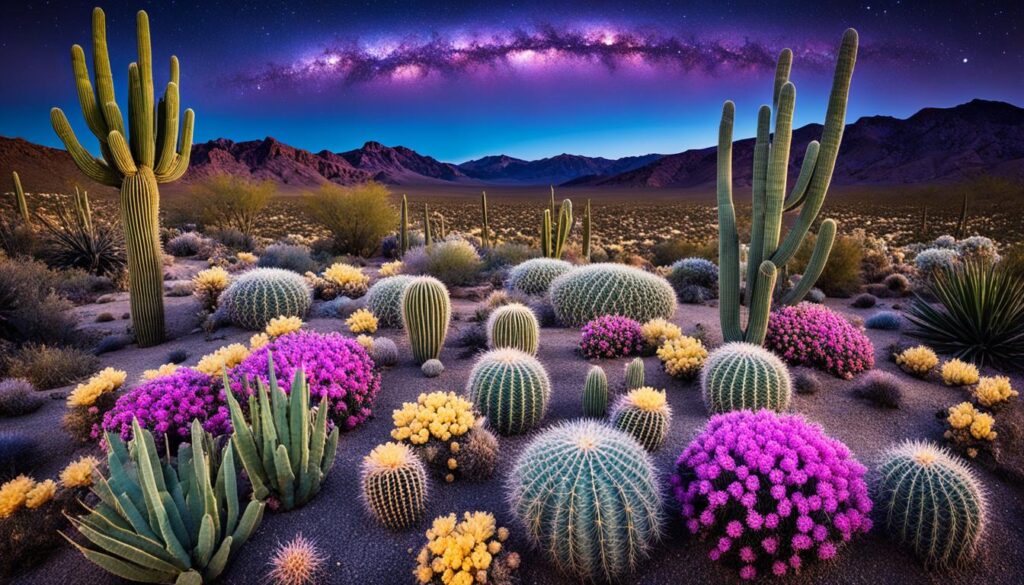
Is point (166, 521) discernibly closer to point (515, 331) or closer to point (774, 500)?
point (774, 500)

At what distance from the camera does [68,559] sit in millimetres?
3553

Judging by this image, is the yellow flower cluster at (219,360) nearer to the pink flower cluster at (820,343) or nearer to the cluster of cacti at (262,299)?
the cluster of cacti at (262,299)

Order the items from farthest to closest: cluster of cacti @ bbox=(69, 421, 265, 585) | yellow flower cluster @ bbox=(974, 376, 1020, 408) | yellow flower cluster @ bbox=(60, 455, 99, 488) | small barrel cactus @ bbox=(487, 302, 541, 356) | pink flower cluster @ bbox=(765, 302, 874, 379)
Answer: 1. small barrel cactus @ bbox=(487, 302, 541, 356)
2. pink flower cluster @ bbox=(765, 302, 874, 379)
3. yellow flower cluster @ bbox=(974, 376, 1020, 408)
4. yellow flower cluster @ bbox=(60, 455, 99, 488)
5. cluster of cacti @ bbox=(69, 421, 265, 585)

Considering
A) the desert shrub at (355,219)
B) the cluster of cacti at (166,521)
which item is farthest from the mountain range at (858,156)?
the cluster of cacti at (166,521)

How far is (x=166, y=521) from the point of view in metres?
3.10

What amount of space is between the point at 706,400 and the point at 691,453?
1813 mm

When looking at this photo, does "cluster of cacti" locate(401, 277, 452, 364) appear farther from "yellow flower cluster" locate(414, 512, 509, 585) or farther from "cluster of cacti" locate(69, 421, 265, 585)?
"yellow flower cluster" locate(414, 512, 509, 585)

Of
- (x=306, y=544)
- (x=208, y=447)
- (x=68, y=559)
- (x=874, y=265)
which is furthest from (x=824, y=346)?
(x=874, y=265)

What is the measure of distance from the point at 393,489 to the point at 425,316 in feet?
11.1

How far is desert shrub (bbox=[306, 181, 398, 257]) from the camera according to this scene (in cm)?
1803

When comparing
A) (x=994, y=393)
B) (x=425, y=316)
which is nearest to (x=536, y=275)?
A: (x=425, y=316)

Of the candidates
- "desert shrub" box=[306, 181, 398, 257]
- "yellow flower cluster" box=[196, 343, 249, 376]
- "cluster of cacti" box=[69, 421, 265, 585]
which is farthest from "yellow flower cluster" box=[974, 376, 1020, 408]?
"desert shrub" box=[306, 181, 398, 257]

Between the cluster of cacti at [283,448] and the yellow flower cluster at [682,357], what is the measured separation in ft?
14.1

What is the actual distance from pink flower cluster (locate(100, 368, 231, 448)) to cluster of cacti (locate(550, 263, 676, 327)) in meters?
5.61
